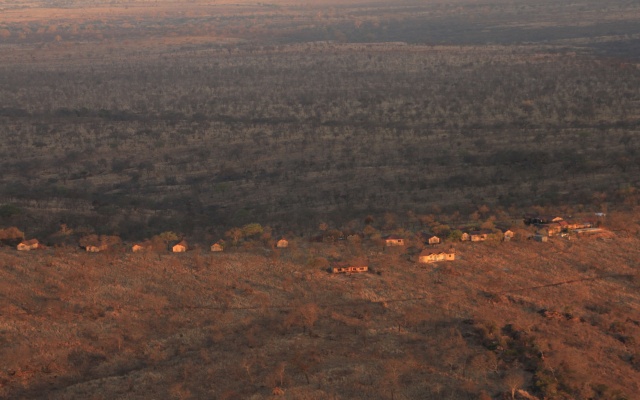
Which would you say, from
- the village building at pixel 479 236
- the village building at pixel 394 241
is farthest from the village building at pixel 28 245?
the village building at pixel 479 236

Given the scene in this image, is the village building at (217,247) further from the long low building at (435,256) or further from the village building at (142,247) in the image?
the long low building at (435,256)

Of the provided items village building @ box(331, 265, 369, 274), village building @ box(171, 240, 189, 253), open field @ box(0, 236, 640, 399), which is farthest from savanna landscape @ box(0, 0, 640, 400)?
village building @ box(171, 240, 189, 253)

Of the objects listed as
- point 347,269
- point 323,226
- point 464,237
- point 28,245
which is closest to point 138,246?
point 28,245

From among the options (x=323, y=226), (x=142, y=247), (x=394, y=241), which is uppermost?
(x=394, y=241)

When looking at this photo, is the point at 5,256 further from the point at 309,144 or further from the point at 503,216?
the point at 309,144

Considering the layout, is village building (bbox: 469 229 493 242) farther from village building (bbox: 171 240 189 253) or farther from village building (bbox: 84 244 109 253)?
village building (bbox: 84 244 109 253)

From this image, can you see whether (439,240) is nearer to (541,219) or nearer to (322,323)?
(541,219)
